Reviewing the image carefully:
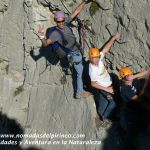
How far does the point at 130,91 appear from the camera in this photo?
585 inches

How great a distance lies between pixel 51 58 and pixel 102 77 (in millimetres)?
4598

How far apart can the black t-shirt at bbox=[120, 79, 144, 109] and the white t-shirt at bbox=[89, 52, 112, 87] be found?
0.89 metres

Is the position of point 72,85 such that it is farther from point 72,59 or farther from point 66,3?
point 66,3

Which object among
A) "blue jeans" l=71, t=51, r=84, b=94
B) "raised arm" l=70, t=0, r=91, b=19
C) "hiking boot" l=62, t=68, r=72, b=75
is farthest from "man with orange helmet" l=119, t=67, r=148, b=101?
"hiking boot" l=62, t=68, r=72, b=75

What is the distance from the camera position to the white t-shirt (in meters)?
15.5

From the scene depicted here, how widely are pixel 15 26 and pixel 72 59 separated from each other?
5.09 meters

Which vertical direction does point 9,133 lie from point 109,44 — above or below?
below

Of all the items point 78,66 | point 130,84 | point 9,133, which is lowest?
point 9,133

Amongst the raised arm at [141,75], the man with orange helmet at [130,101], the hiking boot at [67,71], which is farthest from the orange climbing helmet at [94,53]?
the hiking boot at [67,71]

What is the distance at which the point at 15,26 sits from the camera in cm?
2064

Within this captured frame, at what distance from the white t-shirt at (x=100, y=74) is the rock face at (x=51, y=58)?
807mm

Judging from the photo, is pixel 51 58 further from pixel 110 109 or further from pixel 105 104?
pixel 110 109

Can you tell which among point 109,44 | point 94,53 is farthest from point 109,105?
point 94,53

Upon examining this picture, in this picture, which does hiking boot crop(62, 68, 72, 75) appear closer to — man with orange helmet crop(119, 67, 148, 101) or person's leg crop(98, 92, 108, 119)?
person's leg crop(98, 92, 108, 119)
